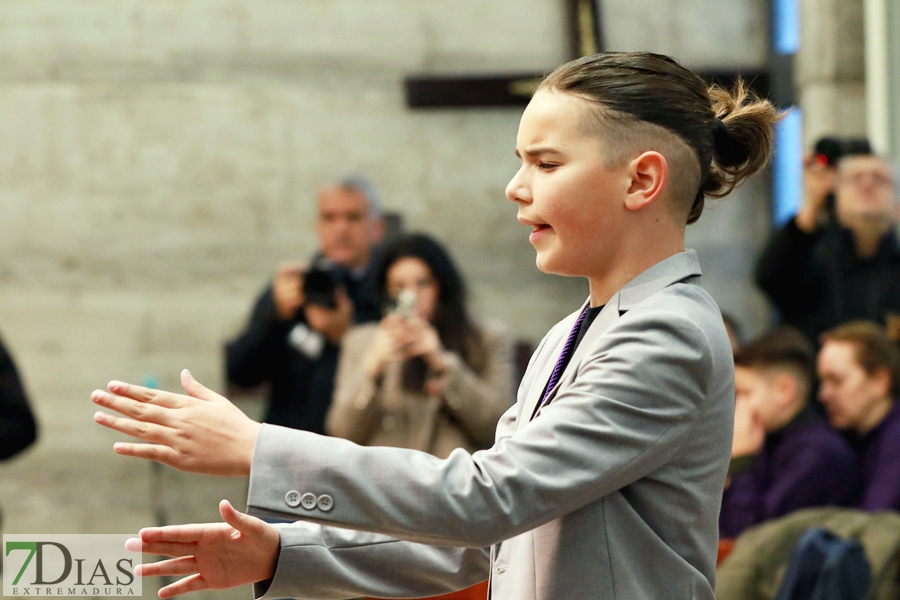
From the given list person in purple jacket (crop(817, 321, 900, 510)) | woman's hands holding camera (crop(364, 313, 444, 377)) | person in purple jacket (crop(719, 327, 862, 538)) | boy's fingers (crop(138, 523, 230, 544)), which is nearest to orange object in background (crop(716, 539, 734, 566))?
person in purple jacket (crop(719, 327, 862, 538))

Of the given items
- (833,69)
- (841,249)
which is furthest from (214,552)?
(833,69)

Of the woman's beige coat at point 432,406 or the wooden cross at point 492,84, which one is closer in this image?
the woman's beige coat at point 432,406

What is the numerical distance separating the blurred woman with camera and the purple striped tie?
2.44m

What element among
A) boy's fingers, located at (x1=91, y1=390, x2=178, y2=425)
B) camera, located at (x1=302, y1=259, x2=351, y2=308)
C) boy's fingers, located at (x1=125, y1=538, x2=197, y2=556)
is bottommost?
camera, located at (x1=302, y1=259, x2=351, y2=308)

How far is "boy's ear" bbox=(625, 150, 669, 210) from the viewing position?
1.34 metres

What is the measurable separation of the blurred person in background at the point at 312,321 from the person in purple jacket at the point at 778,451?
→ 143 centimetres

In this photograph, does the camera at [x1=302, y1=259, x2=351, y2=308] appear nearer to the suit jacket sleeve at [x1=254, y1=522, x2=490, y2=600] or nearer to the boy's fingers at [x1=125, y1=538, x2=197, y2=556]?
the suit jacket sleeve at [x1=254, y1=522, x2=490, y2=600]

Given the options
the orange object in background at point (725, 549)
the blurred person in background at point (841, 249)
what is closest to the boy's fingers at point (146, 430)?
the orange object in background at point (725, 549)

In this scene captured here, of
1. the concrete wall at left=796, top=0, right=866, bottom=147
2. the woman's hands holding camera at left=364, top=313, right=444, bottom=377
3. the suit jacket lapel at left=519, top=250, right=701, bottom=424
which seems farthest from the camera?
the concrete wall at left=796, top=0, right=866, bottom=147

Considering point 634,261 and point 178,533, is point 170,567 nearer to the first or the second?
point 178,533

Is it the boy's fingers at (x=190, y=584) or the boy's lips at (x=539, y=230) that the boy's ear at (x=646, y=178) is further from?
the boy's fingers at (x=190, y=584)

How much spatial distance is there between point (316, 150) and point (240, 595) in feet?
13.0

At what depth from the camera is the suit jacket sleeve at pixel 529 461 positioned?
117 cm

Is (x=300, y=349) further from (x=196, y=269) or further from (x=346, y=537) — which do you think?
(x=346, y=537)
